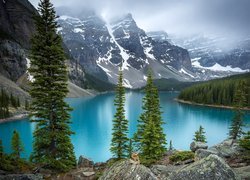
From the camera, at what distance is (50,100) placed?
2088 centimetres

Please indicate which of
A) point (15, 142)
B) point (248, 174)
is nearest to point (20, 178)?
point (248, 174)

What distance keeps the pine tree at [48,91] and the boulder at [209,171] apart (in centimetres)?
1466

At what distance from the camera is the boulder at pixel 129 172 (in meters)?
8.76

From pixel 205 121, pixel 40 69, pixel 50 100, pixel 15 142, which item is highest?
pixel 40 69

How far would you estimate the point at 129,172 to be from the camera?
9.17 m

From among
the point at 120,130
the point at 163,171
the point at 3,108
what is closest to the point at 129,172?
the point at 163,171

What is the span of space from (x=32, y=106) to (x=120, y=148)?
14.7 m

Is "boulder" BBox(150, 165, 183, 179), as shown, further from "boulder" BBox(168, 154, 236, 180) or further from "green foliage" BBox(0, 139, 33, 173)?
"green foliage" BBox(0, 139, 33, 173)

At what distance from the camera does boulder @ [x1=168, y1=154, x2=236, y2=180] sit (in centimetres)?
742

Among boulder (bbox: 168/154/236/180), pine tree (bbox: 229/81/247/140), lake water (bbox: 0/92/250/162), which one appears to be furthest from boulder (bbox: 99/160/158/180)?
lake water (bbox: 0/92/250/162)

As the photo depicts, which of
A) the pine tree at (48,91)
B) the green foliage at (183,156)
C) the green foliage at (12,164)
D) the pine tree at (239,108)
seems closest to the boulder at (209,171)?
the green foliage at (183,156)

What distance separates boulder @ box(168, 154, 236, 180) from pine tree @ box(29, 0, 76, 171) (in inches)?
577

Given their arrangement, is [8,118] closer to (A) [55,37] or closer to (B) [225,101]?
(A) [55,37]

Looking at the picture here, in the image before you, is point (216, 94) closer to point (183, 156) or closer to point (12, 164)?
point (183, 156)
